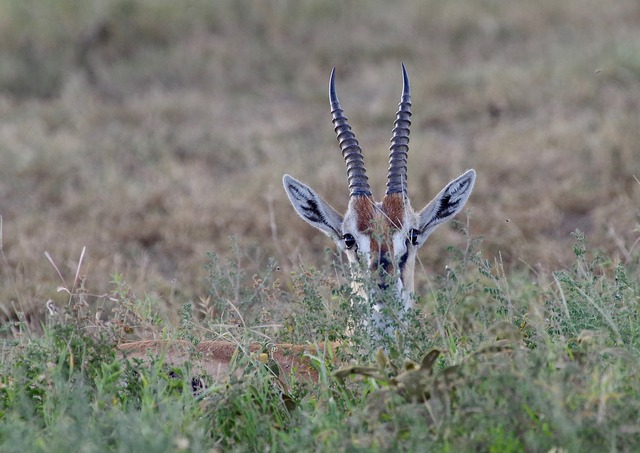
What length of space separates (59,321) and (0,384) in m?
0.40

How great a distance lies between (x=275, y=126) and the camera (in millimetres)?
13469

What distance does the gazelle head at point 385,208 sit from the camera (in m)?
5.75

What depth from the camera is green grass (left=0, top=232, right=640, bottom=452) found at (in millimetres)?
3475

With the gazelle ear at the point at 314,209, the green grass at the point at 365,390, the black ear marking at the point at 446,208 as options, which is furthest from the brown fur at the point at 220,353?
the black ear marking at the point at 446,208

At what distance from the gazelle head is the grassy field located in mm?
318

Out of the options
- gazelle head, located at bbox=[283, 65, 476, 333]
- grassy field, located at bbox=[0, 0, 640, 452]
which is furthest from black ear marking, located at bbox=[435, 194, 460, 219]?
grassy field, located at bbox=[0, 0, 640, 452]

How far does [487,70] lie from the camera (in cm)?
1452

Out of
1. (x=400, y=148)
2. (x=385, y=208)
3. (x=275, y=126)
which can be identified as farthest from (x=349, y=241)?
(x=275, y=126)

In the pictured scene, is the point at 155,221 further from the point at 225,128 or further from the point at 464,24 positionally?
the point at 464,24

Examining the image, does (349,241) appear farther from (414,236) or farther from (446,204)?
(446,204)

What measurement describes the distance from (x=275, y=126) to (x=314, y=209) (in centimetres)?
715

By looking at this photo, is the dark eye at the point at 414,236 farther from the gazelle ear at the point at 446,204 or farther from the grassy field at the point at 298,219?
the grassy field at the point at 298,219

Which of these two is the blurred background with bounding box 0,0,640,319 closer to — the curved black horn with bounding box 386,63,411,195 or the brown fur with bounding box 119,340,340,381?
the curved black horn with bounding box 386,63,411,195

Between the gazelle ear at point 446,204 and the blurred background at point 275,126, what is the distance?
0.41 m
